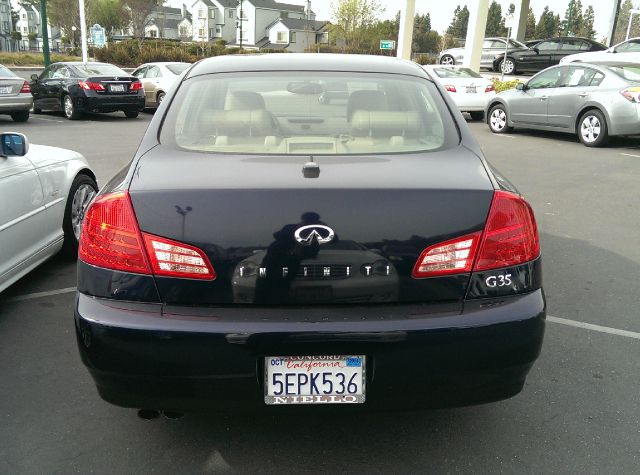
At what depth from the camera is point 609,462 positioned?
2482mm

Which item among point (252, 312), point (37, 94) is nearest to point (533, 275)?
point (252, 312)

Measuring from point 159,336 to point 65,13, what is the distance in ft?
204

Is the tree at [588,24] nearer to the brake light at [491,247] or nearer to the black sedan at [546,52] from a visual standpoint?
the black sedan at [546,52]

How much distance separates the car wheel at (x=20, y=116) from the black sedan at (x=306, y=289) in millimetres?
14110

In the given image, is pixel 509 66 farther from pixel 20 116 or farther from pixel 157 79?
pixel 20 116

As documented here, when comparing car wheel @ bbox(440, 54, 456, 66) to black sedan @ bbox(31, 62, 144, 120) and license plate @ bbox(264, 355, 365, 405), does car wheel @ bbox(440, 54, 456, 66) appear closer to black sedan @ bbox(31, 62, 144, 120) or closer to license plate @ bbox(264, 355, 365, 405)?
black sedan @ bbox(31, 62, 144, 120)

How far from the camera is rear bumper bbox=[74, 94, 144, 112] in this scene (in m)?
15.1

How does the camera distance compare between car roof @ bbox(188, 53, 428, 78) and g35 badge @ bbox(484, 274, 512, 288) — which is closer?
g35 badge @ bbox(484, 274, 512, 288)

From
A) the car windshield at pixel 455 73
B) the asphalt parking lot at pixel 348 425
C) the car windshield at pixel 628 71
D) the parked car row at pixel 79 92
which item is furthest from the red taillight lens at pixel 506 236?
the car windshield at pixel 455 73

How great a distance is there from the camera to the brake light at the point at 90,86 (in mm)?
15117

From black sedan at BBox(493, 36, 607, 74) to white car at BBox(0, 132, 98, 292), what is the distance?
77.9 feet

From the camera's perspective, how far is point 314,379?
216 centimetres

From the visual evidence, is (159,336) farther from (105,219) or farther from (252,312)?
(105,219)

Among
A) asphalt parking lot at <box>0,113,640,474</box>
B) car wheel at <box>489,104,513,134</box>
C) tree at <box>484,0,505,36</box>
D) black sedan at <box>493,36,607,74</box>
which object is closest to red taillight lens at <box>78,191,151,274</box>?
asphalt parking lot at <box>0,113,640,474</box>
